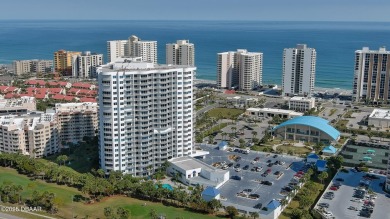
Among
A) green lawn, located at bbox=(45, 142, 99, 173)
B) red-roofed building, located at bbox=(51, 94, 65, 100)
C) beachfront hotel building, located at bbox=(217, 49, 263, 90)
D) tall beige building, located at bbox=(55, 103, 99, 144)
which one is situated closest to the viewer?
green lawn, located at bbox=(45, 142, 99, 173)

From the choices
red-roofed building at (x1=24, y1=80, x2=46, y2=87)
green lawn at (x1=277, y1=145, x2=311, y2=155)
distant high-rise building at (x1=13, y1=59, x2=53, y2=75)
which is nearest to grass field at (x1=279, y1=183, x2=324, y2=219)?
green lawn at (x1=277, y1=145, x2=311, y2=155)

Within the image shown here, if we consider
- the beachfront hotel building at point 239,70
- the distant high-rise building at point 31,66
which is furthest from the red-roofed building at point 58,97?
the distant high-rise building at point 31,66

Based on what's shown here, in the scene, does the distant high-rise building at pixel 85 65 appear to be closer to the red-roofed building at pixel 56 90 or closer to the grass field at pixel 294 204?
the red-roofed building at pixel 56 90

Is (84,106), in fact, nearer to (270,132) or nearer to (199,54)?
(270,132)

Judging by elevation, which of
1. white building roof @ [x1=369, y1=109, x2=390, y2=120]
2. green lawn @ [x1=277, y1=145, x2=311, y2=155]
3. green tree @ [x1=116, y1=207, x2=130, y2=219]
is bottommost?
green lawn @ [x1=277, y1=145, x2=311, y2=155]

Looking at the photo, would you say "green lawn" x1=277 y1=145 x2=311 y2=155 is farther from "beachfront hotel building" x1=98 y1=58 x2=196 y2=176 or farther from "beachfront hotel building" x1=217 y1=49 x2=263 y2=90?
"beachfront hotel building" x1=217 y1=49 x2=263 y2=90

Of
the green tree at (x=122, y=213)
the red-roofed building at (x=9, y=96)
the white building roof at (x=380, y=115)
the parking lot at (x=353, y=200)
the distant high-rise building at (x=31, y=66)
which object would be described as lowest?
the parking lot at (x=353, y=200)
